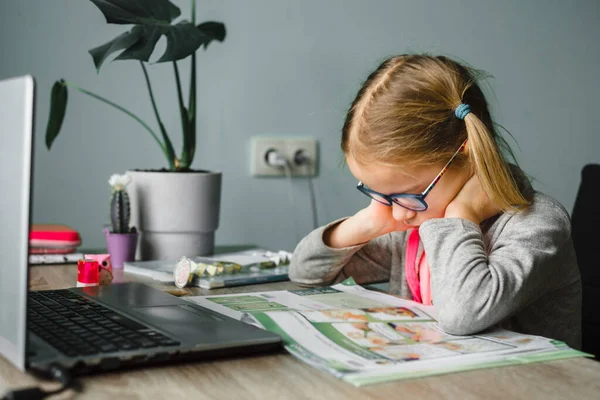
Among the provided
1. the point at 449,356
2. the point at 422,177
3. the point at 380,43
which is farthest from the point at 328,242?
the point at 380,43

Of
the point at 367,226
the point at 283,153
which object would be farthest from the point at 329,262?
the point at 283,153

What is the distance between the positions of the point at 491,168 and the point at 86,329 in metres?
0.58

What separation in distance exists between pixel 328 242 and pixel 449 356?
52cm

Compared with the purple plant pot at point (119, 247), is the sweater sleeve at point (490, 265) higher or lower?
higher

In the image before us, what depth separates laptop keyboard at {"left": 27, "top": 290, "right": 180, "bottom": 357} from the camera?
26.4 inches

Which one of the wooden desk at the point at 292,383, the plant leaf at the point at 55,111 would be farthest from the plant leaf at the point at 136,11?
the wooden desk at the point at 292,383

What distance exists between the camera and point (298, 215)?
6.57 feet

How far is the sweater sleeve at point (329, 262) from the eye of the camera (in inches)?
46.7

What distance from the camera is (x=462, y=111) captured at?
3.38ft

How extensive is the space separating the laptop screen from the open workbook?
0.26m

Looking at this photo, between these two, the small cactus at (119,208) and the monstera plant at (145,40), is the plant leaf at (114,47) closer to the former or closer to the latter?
the monstera plant at (145,40)

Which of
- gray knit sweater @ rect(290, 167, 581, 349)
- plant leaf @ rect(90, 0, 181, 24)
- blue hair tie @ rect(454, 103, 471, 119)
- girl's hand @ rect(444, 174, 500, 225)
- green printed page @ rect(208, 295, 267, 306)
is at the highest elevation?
plant leaf @ rect(90, 0, 181, 24)

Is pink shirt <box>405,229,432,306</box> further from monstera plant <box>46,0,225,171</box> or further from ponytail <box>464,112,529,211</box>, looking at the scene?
monstera plant <box>46,0,225,171</box>

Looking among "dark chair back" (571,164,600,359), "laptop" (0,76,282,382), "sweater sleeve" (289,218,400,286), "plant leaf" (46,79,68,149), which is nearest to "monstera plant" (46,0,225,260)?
"plant leaf" (46,79,68,149)
